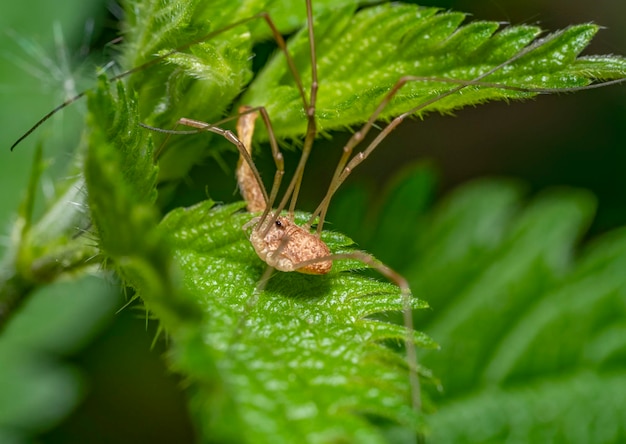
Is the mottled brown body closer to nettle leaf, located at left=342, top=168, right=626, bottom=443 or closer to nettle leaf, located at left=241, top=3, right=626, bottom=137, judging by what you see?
nettle leaf, located at left=241, top=3, right=626, bottom=137

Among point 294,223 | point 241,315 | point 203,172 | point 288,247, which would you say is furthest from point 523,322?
point 241,315

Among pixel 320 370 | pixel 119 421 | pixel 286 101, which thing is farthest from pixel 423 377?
pixel 119 421

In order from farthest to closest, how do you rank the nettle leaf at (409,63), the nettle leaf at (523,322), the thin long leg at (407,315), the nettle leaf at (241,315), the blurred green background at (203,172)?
the blurred green background at (203,172) < the nettle leaf at (523,322) < the nettle leaf at (409,63) < the thin long leg at (407,315) < the nettle leaf at (241,315)

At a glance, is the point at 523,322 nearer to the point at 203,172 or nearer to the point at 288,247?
the point at 288,247

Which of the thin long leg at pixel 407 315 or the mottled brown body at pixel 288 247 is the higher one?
the mottled brown body at pixel 288 247

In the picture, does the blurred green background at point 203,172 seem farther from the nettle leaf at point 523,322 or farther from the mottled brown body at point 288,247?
the mottled brown body at point 288,247

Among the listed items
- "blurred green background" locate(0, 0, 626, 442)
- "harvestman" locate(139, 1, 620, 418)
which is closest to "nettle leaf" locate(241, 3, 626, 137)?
"harvestman" locate(139, 1, 620, 418)

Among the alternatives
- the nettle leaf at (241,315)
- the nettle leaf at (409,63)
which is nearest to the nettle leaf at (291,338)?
the nettle leaf at (241,315)
